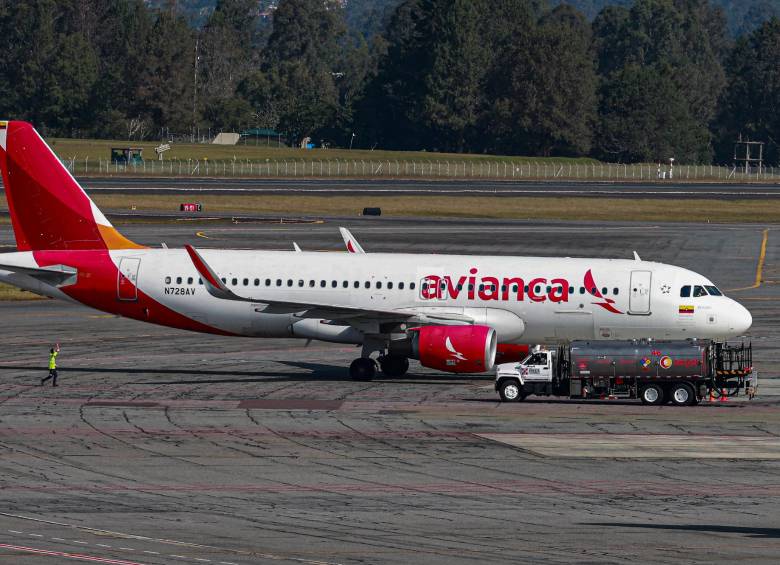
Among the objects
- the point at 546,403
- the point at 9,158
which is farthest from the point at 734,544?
the point at 9,158

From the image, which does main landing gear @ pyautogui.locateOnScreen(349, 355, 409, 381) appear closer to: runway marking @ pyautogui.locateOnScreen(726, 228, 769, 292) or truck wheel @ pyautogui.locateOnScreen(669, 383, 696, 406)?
truck wheel @ pyautogui.locateOnScreen(669, 383, 696, 406)

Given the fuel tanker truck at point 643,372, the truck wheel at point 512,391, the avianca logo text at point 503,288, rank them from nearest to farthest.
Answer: the fuel tanker truck at point 643,372 → the truck wheel at point 512,391 → the avianca logo text at point 503,288

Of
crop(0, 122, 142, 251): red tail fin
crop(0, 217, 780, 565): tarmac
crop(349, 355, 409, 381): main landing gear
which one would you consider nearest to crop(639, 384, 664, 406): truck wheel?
crop(0, 217, 780, 565): tarmac

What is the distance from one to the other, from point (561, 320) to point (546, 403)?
5.08 metres

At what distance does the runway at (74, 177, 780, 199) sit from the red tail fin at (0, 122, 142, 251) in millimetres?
92518

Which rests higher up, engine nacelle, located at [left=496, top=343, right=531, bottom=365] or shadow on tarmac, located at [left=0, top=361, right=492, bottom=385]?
engine nacelle, located at [left=496, top=343, right=531, bottom=365]

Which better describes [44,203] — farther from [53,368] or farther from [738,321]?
[738,321]

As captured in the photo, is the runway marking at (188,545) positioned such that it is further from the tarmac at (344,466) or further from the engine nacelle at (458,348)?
the engine nacelle at (458,348)

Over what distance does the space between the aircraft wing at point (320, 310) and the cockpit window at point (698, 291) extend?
8.11m

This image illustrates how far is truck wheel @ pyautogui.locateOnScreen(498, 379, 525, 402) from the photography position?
43750mm

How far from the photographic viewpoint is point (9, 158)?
2036 inches

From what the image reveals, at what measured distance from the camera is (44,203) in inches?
2024

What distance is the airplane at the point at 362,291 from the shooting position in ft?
156

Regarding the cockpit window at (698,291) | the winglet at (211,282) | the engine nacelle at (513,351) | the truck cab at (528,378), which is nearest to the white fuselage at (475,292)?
the cockpit window at (698,291)
